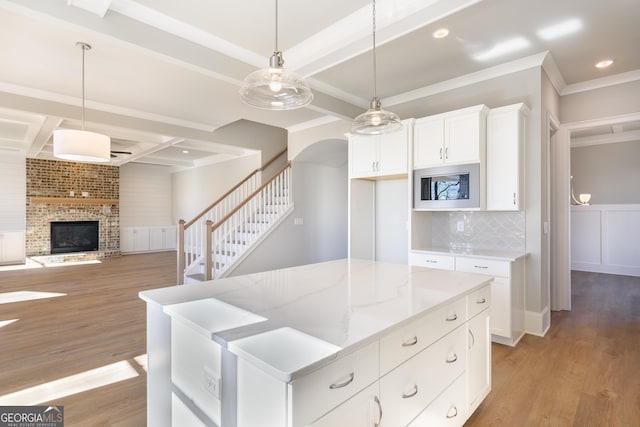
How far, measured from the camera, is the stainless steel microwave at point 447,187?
10.6 feet

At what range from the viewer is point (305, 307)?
1.38 metres

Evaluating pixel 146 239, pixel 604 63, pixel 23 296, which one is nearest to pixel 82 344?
pixel 23 296

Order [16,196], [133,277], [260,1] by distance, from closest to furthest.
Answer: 1. [260,1]
2. [133,277]
3. [16,196]

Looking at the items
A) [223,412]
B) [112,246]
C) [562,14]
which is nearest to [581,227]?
[562,14]

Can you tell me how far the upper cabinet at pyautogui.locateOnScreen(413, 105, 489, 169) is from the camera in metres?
3.21

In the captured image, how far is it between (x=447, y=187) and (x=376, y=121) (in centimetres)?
153

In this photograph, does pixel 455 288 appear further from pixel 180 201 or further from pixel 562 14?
pixel 180 201

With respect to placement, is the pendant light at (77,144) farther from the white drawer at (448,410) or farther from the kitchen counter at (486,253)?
the white drawer at (448,410)

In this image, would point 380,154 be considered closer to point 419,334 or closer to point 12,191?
point 419,334

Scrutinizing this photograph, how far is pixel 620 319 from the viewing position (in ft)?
12.2

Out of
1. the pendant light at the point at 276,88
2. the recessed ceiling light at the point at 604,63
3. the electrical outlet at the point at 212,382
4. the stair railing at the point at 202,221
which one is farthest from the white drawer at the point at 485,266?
the stair railing at the point at 202,221

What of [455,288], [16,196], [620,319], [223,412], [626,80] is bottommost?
[620,319]

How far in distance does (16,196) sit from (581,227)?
43.1ft

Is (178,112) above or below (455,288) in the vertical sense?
above
